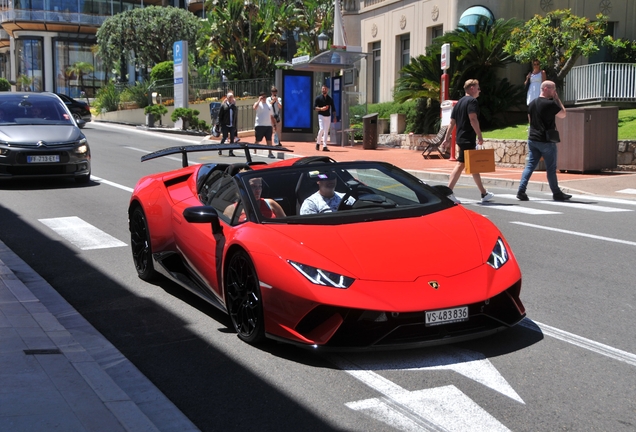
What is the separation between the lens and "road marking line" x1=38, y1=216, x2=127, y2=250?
32.0ft

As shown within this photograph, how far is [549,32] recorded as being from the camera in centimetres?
2447

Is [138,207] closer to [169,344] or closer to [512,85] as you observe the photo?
[169,344]

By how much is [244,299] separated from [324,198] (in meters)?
1.15

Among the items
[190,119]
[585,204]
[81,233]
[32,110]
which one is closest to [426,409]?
[81,233]

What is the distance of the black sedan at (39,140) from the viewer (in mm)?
14786

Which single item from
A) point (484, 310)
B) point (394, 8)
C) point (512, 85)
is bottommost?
point (484, 310)

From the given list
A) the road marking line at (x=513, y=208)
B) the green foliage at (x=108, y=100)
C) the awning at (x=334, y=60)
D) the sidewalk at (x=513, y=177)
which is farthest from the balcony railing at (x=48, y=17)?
the road marking line at (x=513, y=208)

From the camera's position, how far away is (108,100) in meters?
50.7

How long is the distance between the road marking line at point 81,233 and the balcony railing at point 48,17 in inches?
2616

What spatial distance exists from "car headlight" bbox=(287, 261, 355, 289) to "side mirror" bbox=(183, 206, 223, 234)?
45.1 inches

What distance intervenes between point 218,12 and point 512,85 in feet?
71.9

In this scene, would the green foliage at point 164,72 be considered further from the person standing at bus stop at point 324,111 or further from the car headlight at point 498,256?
the car headlight at point 498,256

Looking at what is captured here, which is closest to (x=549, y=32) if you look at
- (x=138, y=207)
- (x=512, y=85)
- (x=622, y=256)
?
(x=512, y=85)

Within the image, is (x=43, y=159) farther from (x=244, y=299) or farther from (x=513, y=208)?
(x=244, y=299)
